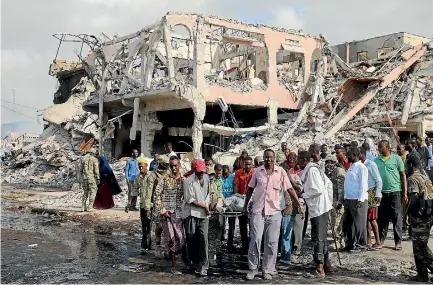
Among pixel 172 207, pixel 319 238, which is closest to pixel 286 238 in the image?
pixel 319 238

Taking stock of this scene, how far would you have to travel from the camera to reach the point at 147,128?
2000 cm

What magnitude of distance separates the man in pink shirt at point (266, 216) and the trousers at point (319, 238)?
40 cm

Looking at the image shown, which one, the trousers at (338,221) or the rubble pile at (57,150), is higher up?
the rubble pile at (57,150)

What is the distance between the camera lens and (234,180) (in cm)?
768

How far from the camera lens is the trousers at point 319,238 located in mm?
5961

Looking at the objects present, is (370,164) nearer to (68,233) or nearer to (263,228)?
(263,228)

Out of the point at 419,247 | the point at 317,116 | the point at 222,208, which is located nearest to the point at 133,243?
the point at 222,208

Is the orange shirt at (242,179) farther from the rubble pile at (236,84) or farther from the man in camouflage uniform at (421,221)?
the rubble pile at (236,84)

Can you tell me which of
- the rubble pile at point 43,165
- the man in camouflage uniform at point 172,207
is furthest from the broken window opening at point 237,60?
the man in camouflage uniform at point 172,207

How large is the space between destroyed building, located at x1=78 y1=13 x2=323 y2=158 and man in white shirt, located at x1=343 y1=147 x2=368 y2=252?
417 inches

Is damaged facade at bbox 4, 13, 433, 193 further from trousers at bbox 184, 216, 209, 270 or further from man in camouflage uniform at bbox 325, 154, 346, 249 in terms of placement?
trousers at bbox 184, 216, 209, 270

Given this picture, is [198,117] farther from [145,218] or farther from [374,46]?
[374,46]

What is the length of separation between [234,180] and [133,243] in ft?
7.18

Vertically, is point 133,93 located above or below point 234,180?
above
